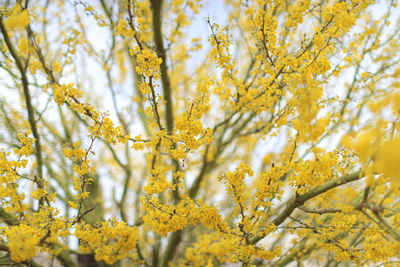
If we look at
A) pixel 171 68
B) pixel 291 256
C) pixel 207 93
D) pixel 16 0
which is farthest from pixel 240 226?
pixel 16 0

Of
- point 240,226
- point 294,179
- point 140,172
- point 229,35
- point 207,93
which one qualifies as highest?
point 140,172

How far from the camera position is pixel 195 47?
167 inches

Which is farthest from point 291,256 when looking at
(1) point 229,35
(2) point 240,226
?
(1) point 229,35

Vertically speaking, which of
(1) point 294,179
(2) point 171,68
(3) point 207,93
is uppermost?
(2) point 171,68

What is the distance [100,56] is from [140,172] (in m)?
2.57

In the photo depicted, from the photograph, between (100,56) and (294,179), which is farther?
(100,56)

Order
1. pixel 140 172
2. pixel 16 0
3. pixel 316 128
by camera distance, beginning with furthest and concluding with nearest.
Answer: pixel 140 172, pixel 16 0, pixel 316 128

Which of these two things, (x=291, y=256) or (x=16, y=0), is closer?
(x=16, y=0)

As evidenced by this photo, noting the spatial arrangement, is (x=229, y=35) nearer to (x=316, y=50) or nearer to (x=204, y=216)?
(x=316, y=50)

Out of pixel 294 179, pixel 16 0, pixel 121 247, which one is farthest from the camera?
pixel 16 0

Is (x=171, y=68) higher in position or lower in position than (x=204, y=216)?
higher

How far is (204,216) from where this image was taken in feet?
6.92

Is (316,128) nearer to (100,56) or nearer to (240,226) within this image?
(240,226)

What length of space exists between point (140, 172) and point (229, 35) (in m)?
3.95
